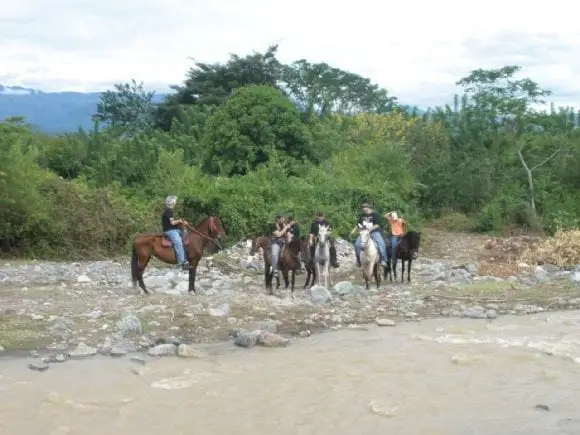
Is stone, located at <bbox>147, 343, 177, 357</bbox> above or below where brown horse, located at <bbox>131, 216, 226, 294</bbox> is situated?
below

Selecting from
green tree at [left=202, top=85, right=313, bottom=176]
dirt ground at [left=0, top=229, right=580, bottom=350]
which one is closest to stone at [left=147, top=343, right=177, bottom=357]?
dirt ground at [left=0, top=229, right=580, bottom=350]

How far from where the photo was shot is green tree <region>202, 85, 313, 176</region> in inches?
1049

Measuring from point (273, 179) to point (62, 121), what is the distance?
7204 inches

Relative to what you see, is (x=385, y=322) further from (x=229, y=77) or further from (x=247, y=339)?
(x=229, y=77)

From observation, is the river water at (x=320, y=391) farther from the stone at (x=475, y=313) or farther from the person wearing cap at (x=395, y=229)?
the person wearing cap at (x=395, y=229)

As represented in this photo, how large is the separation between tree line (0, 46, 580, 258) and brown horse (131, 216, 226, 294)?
6574mm

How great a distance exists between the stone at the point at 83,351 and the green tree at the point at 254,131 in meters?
16.0

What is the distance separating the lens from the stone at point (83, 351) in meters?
10.6

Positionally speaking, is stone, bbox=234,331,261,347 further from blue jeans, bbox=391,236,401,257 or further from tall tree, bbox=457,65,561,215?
tall tree, bbox=457,65,561,215

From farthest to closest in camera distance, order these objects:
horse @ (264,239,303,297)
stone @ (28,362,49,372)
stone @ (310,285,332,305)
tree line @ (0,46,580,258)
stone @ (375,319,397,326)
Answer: tree line @ (0,46,580,258)
horse @ (264,239,303,297)
stone @ (310,285,332,305)
stone @ (375,319,397,326)
stone @ (28,362,49,372)

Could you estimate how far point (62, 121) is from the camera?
643ft

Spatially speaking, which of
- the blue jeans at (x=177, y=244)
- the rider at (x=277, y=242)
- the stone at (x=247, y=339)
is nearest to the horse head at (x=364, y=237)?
the rider at (x=277, y=242)

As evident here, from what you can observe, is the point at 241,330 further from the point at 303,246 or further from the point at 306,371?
the point at 303,246

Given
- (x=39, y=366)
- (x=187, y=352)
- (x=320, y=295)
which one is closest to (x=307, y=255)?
(x=320, y=295)
